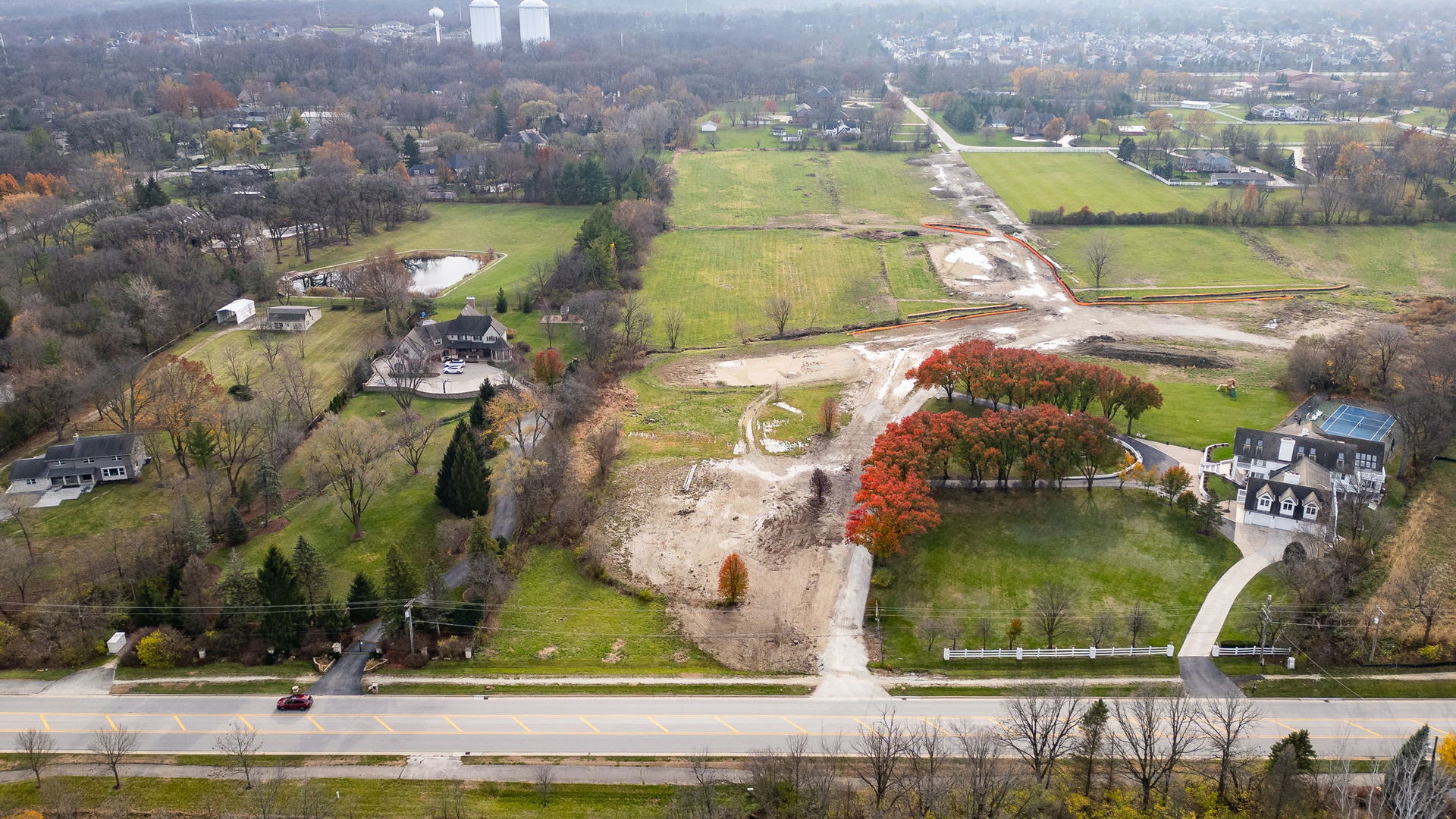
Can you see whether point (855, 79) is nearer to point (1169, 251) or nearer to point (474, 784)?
point (1169, 251)

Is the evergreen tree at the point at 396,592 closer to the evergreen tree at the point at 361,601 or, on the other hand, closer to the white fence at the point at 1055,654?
the evergreen tree at the point at 361,601

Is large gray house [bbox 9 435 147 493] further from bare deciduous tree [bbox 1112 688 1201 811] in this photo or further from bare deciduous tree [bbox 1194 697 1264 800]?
bare deciduous tree [bbox 1194 697 1264 800]

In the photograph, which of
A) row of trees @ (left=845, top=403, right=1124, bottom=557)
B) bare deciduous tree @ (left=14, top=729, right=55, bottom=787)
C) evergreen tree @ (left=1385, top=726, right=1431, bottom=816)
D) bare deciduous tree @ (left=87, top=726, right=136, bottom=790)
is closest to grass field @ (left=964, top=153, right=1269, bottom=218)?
row of trees @ (left=845, top=403, right=1124, bottom=557)

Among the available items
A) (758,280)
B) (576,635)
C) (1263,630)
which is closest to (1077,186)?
(758,280)

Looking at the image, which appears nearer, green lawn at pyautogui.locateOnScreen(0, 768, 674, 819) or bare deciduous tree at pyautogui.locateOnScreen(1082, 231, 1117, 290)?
green lawn at pyautogui.locateOnScreen(0, 768, 674, 819)

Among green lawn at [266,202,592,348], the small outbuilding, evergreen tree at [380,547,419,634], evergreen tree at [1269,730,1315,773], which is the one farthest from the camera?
green lawn at [266,202,592,348]

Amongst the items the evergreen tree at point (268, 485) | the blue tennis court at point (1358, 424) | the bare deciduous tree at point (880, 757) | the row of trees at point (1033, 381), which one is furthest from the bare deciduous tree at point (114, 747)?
the blue tennis court at point (1358, 424)

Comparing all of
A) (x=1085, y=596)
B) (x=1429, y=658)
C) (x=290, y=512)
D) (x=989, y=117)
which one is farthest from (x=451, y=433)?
(x=989, y=117)
